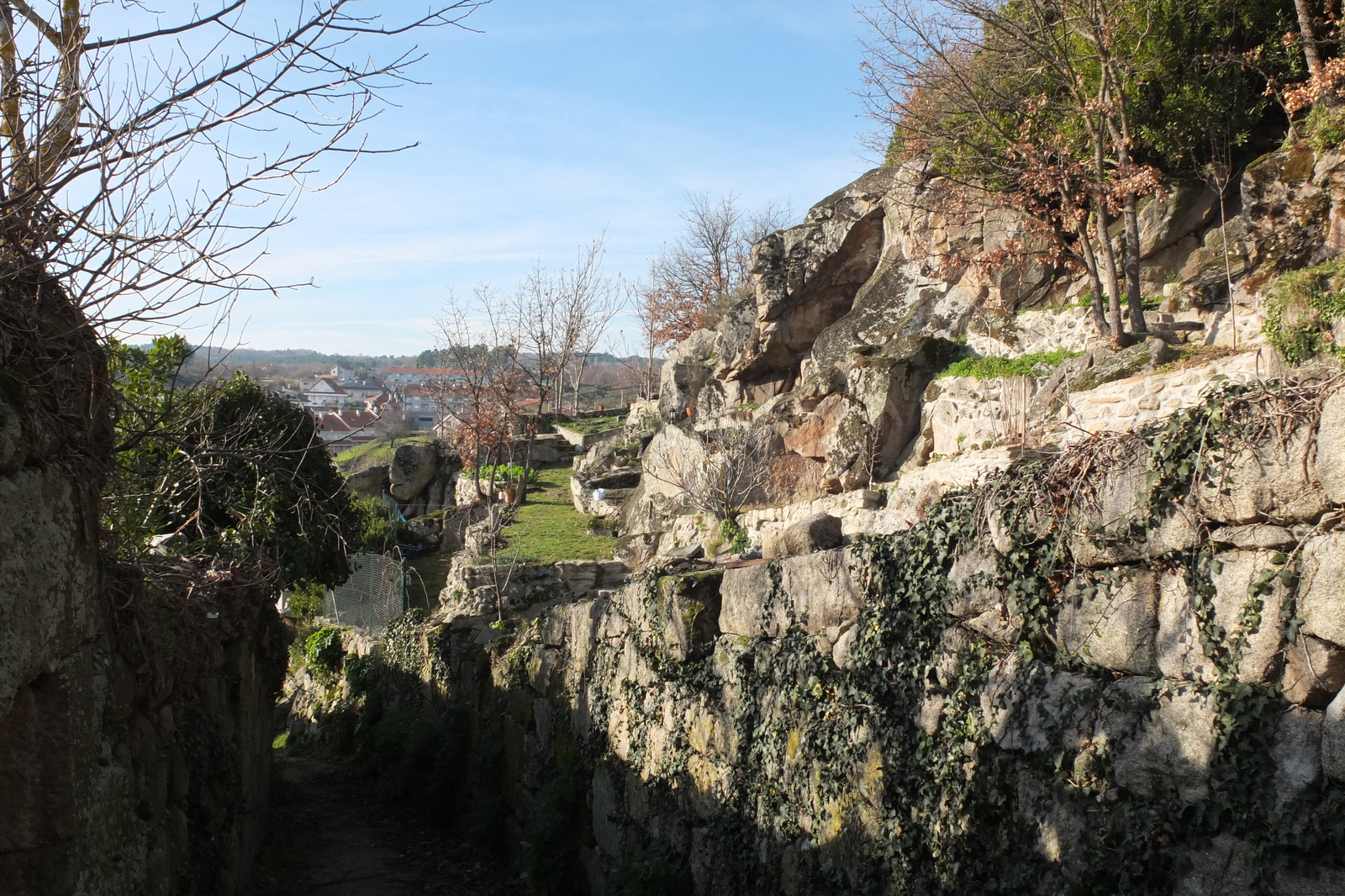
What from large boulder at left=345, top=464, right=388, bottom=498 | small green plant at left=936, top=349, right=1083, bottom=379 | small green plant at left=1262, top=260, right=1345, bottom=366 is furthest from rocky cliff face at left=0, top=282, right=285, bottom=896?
large boulder at left=345, top=464, right=388, bottom=498

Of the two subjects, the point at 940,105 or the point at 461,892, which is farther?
the point at 940,105

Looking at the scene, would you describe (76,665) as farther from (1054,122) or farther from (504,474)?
(504,474)

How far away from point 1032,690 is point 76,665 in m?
4.05

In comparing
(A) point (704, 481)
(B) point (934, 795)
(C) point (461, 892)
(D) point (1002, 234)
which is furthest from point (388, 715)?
(D) point (1002, 234)

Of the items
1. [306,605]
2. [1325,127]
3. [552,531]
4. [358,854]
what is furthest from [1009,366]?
[306,605]

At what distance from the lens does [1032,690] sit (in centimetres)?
411

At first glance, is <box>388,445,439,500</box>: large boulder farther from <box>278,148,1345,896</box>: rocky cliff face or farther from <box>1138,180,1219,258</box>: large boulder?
<box>1138,180,1219,258</box>: large boulder

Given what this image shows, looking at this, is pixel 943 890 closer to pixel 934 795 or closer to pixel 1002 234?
pixel 934 795

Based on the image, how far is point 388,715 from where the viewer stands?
40.4 ft

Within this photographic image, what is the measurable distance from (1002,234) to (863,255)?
4917 mm

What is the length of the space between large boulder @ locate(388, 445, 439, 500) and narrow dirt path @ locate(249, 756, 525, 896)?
1664 cm

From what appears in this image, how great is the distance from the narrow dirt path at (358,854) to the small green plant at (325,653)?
4004 millimetres

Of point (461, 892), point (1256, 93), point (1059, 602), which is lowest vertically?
point (461, 892)

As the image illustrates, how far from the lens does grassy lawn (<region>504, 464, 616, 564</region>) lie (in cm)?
1797
